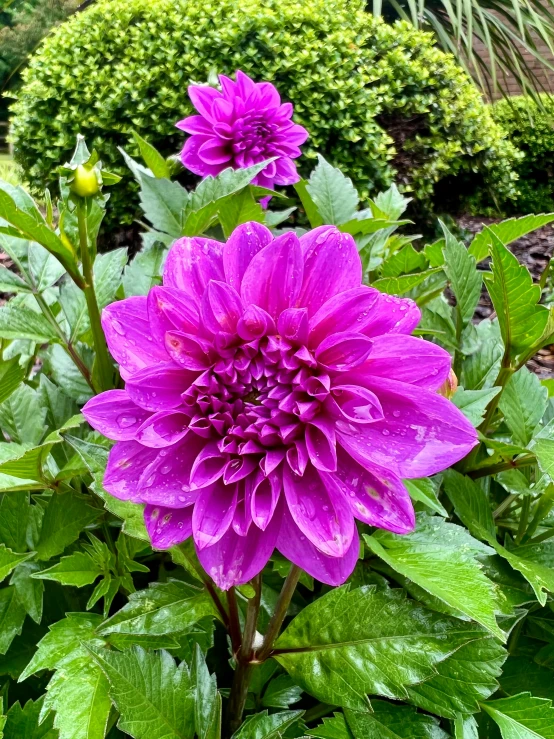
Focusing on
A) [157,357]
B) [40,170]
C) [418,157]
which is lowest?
[418,157]

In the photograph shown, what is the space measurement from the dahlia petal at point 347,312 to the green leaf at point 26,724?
18.7 inches

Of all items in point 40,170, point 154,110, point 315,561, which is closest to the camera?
point 315,561

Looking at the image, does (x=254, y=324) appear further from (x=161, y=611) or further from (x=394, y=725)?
(x=394, y=725)

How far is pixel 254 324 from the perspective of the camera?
1.45ft

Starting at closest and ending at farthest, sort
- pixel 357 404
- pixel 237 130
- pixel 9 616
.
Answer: pixel 357 404 < pixel 9 616 < pixel 237 130

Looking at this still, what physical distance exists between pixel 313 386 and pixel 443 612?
0.30m

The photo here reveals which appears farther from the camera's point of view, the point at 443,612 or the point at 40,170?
the point at 40,170

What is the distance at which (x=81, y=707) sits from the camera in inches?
20.9

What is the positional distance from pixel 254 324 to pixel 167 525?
159 mm

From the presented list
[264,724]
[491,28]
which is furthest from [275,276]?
[491,28]

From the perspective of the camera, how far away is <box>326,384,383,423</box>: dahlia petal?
16.0 inches

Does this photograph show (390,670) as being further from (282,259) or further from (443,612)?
(282,259)

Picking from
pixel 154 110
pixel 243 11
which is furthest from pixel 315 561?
pixel 243 11

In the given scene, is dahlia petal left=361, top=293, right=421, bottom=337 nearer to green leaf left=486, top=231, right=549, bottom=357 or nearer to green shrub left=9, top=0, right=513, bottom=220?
green leaf left=486, top=231, right=549, bottom=357
